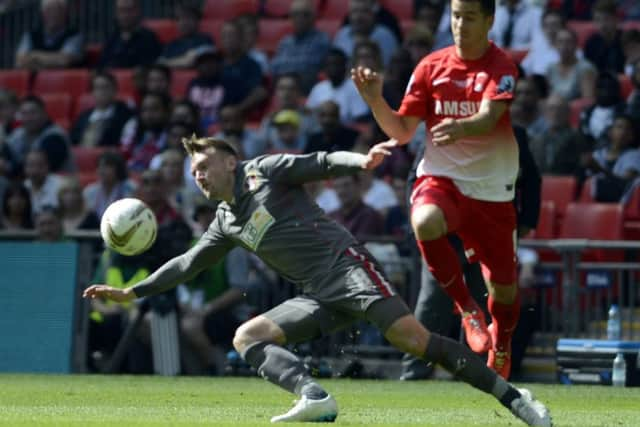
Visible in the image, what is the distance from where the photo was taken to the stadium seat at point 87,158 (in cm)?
1942

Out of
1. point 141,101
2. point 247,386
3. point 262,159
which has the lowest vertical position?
point 247,386

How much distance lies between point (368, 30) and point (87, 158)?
400 centimetres

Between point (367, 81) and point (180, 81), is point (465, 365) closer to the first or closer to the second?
point (367, 81)

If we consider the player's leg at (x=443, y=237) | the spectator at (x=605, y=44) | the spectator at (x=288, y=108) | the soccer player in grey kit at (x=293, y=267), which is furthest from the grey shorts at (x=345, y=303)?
the spectator at (x=605, y=44)

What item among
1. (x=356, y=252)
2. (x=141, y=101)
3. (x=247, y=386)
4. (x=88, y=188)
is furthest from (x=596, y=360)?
(x=141, y=101)

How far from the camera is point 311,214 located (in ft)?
28.6

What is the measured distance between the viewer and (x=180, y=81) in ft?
66.8

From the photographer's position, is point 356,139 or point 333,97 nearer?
point 356,139

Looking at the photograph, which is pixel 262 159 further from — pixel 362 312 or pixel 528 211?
pixel 528 211

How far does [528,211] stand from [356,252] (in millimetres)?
3768

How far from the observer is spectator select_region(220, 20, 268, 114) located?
19.1m

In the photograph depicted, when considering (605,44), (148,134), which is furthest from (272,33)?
(605,44)

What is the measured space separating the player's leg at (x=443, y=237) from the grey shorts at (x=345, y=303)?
68 cm

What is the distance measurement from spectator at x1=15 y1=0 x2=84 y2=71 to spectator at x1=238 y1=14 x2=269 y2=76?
10.2 feet
